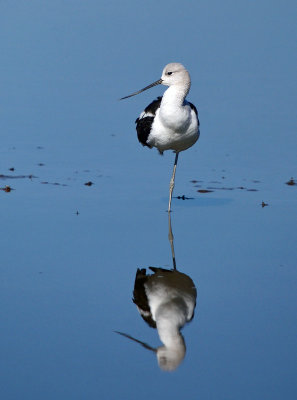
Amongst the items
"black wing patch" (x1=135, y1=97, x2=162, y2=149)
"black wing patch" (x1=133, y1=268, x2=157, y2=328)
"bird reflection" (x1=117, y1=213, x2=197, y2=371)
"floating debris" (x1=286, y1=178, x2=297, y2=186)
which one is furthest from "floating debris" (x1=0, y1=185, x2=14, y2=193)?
"floating debris" (x1=286, y1=178, x2=297, y2=186)

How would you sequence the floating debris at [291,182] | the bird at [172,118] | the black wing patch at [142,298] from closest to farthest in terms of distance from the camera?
the black wing patch at [142,298] → the bird at [172,118] → the floating debris at [291,182]

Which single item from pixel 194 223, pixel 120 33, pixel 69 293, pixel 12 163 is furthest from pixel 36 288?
pixel 120 33

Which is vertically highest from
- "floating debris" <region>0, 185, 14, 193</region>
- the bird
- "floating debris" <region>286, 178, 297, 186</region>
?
the bird

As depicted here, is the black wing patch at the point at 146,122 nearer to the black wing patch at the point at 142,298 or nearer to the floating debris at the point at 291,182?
the floating debris at the point at 291,182

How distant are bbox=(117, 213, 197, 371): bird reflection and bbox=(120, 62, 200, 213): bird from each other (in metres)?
1.70

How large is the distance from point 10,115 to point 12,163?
1.78 m

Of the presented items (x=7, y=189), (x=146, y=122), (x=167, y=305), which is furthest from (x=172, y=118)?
(x=167, y=305)

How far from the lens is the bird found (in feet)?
23.9

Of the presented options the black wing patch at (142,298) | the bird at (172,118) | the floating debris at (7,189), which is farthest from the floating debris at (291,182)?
the black wing patch at (142,298)

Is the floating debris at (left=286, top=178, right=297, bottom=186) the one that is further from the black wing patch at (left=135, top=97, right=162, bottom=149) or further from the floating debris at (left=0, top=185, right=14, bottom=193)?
the floating debris at (left=0, top=185, right=14, bottom=193)

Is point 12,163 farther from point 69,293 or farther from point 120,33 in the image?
point 120,33

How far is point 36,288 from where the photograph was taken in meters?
5.24

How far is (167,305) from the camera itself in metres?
5.05

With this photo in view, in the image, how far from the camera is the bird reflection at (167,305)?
4.42 metres
